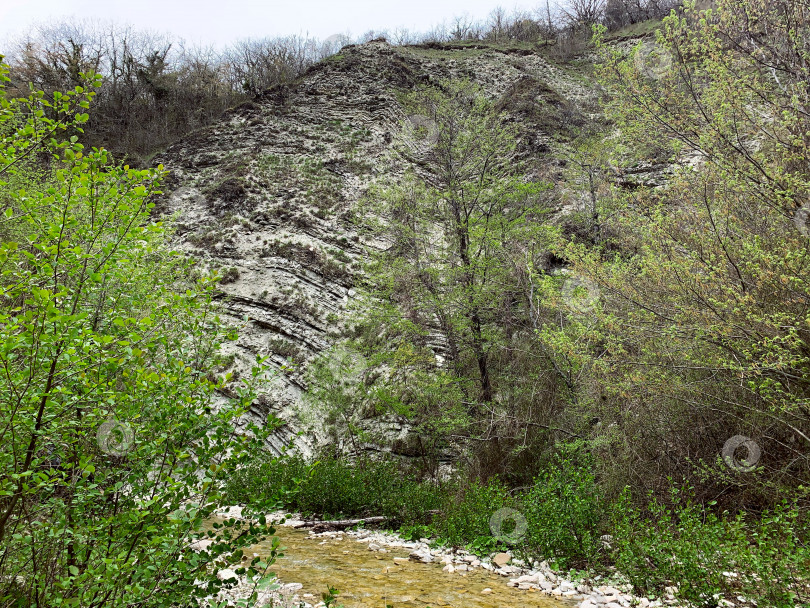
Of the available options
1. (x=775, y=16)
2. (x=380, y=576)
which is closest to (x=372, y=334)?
(x=380, y=576)

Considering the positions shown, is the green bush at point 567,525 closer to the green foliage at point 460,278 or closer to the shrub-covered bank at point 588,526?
the shrub-covered bank at point 588,526

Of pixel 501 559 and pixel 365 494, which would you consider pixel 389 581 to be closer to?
pixel 501 559

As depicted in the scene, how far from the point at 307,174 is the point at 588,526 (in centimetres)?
1999

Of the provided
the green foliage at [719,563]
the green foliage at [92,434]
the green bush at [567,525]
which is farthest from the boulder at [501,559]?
the green foliage at [92,434]

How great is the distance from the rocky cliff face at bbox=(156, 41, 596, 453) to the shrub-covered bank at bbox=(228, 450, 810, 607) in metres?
5.67

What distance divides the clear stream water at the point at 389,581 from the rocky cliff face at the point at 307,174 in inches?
309

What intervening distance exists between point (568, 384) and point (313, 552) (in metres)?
5.83

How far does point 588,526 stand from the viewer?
5.66 m

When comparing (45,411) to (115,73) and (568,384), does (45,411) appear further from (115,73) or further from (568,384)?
(115,73)

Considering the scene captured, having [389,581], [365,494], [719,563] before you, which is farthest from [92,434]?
[365,494]

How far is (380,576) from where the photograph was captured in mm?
5293

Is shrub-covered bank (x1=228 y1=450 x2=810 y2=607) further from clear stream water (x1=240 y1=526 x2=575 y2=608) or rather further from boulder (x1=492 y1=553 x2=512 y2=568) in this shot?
clear stream water (x1=240 y1=526 x2=575 y2=608)

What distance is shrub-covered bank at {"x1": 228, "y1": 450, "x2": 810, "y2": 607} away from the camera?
3371mm

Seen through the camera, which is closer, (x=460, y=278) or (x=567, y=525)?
(x=567, y=525)
